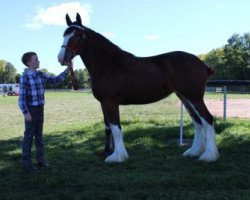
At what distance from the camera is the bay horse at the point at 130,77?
7.86 metres

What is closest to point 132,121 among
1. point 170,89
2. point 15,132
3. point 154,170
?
point 15,132

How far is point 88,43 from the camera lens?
318 inches

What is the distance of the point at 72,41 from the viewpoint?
776 centimetres

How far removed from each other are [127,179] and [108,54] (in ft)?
8.65

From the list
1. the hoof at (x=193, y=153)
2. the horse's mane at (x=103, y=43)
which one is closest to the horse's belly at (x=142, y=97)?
the horse's mane at (x=103, y=43)

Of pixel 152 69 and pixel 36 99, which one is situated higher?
pixel 152 69

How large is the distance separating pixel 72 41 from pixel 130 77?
1.22 m

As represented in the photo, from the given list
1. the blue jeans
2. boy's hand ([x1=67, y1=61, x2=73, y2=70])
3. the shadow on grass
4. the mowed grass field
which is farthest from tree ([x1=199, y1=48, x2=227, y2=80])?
the blue jeans

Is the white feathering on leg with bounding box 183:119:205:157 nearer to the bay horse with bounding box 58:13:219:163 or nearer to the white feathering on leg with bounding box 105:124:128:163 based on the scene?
the bay horse with bounding box 58:13:219:163

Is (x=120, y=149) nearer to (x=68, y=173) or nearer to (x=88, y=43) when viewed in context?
(x=68, y=173)

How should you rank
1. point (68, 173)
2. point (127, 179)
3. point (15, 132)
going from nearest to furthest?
point (127, 179)
point (68, 173)
point (15, 132)

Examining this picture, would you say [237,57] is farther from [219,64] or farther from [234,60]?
[219,64]

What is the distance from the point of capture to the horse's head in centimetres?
768

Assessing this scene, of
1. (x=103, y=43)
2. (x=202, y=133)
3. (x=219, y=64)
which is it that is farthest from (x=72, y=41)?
(x=219, y=64)
